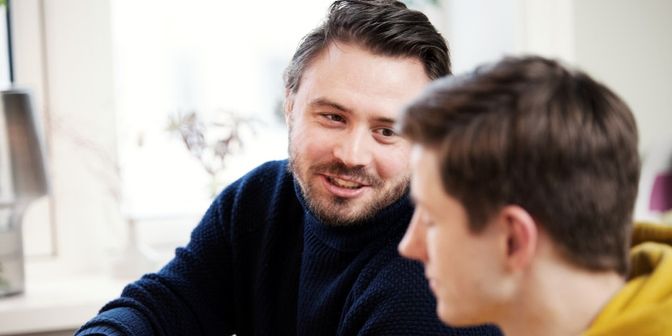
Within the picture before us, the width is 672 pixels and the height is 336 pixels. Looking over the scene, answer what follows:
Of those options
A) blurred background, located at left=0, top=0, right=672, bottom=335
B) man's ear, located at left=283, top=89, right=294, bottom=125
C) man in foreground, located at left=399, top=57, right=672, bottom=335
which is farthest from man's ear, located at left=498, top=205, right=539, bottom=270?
blurred background, located at left=0, top=0, right=672, bottom=335

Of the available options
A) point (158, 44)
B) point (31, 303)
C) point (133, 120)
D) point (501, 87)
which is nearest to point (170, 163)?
point (133, 120)

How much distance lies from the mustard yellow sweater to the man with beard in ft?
1.13

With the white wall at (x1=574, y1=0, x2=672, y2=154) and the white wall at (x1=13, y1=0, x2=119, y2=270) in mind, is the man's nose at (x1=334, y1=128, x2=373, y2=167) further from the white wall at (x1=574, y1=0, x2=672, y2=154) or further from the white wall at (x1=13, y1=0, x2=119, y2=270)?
the white wall at (x1=574, y1=0, x2=672, y2=154)

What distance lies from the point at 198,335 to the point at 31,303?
57 cm

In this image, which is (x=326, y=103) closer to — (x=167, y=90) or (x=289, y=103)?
(x=289, y=103)

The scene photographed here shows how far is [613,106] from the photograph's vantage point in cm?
74

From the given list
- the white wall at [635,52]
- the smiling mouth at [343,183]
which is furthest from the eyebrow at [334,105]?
the white wall at [635,52]

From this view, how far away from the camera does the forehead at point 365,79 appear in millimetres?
1255

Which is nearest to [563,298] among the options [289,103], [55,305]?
[289,103]

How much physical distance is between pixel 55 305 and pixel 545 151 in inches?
56.6

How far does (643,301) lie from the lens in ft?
2.32

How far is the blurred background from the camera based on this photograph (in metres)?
2.09

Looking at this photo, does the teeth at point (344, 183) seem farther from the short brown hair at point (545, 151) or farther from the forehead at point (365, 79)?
the short brown hair at point (545, 151)

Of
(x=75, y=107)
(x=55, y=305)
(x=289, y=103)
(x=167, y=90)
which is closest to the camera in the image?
(x=289, y=103)
